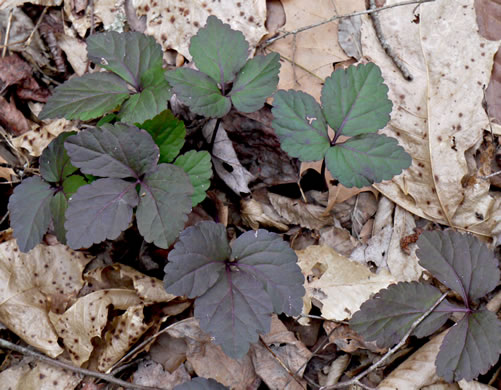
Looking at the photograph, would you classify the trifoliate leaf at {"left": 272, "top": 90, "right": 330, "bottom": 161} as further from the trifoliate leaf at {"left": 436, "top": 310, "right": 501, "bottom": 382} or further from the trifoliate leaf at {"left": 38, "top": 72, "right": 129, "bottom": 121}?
the trifoliate leaf at {"left": 436, "top": 310, "right": 501, "bottom": 382}

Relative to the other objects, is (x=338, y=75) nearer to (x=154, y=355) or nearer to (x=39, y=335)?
(x=154, y=355)

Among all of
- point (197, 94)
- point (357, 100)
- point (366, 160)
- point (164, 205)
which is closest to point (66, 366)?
point (164, 205)

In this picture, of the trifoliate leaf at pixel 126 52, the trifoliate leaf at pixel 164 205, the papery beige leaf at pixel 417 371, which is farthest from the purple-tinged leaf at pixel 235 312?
the trifoliate leaf at pixel 126 52

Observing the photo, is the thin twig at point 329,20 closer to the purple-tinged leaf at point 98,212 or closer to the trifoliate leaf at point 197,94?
the trifoliate leaf at point 197,94

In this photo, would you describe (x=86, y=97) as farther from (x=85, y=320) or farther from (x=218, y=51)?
(x=85, y=320)

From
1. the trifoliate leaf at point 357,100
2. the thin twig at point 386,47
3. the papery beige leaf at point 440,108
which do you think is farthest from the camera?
the thin twig at point 386,47

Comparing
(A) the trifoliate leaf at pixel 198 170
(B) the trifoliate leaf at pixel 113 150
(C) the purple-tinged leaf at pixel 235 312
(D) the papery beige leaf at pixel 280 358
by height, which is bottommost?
(D) the papery beige leaf at pixel 280 358
